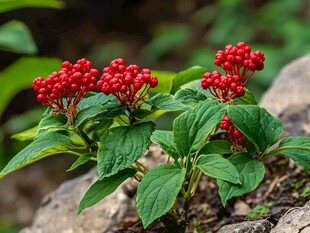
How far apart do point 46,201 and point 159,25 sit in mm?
4733

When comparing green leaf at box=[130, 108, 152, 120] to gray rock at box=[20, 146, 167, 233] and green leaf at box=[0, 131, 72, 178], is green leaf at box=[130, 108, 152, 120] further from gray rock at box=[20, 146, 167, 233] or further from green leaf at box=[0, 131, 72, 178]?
gray rock at box=[20, 146, 167, 233]

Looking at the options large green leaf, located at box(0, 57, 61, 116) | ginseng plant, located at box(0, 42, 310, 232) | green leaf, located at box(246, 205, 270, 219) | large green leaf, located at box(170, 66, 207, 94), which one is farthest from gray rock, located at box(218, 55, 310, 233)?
large green leaf, located at box(0, 57, 61, 116)

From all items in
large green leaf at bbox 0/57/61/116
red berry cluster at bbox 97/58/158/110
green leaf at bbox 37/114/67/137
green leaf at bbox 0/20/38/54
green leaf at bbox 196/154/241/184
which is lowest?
green leaf at bbox 196/154/241/184

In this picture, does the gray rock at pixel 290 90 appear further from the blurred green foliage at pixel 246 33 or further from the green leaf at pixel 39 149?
the blurred green foliage at pixel 246 33

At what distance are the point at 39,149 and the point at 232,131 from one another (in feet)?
1.45

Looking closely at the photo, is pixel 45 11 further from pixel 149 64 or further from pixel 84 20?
pixel 149 64

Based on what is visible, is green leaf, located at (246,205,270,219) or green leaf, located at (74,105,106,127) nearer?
green leaf, located at (74,105,106,127)

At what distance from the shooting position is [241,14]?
552cm

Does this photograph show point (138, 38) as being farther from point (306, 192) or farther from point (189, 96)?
point (189, 96)

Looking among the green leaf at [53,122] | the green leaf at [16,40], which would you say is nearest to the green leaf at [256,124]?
the green leaf at [53,122]

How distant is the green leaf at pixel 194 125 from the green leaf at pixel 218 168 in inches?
1.4

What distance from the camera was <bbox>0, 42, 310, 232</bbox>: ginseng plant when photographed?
1.34m

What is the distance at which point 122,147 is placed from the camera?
1377 mm

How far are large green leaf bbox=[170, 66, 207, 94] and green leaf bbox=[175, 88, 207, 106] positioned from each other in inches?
8.3
